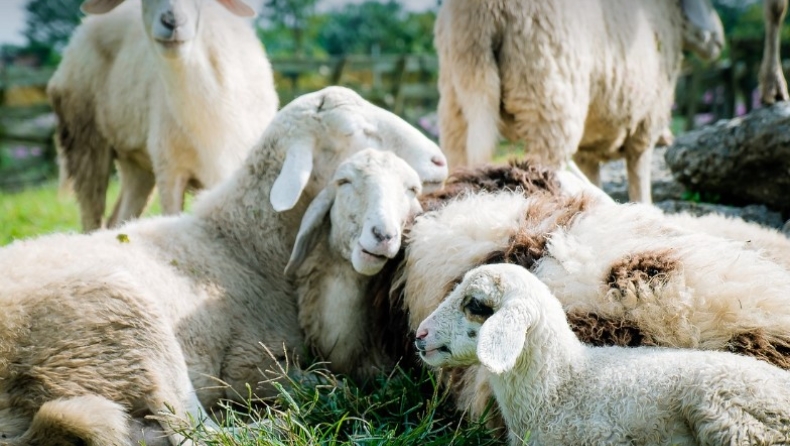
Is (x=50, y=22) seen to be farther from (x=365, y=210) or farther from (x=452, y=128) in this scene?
(x=365, y=210)

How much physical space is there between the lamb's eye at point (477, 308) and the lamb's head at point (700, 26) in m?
6.11

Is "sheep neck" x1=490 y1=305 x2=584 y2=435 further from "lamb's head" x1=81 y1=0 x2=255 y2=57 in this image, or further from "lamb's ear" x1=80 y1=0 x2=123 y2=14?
"lamb's ear" x1=80 y1=0 x2=123 y2=14

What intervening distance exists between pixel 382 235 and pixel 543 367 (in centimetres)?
118

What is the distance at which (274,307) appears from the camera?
466 centimetres

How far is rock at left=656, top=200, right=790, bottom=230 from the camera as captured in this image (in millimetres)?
6586

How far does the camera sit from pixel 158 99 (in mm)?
6777

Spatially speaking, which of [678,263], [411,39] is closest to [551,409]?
[678,263]

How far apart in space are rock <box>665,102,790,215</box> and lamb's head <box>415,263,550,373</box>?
4274mm

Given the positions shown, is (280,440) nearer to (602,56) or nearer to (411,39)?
(602,56)

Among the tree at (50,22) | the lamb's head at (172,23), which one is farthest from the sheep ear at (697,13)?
the tree at (50,22)

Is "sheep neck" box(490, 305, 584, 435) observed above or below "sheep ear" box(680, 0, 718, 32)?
below

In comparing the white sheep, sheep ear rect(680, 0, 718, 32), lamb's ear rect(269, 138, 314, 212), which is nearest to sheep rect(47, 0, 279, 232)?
lamb's ear rect(269, 138, 314, 212)

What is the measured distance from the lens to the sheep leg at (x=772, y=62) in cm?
711

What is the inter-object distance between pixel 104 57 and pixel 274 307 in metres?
3.84
